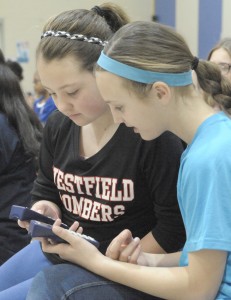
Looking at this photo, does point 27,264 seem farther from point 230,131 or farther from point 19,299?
point 230,131

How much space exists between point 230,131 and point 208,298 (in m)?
0.31

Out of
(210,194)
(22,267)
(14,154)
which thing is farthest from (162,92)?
(14,154)

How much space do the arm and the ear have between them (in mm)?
286

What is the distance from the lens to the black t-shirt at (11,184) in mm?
1567

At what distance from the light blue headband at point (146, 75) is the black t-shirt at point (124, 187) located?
0.21 metres

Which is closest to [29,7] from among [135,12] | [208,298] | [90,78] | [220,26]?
[135,12]

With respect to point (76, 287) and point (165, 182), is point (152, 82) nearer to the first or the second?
point (165, 182)

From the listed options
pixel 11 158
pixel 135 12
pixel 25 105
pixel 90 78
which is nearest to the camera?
pixel 90 78

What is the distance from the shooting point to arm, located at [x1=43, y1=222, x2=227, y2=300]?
0.82 m

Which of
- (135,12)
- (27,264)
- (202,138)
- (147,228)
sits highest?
(202,138)


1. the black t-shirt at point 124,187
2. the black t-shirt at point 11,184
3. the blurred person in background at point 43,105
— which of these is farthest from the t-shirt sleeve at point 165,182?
the blurred person in background at point 43,105

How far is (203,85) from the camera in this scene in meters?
0.95

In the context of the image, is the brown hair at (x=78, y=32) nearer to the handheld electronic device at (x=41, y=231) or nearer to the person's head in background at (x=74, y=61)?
the person's head in background at (x=74, y=61)

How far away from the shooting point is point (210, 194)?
798mm
